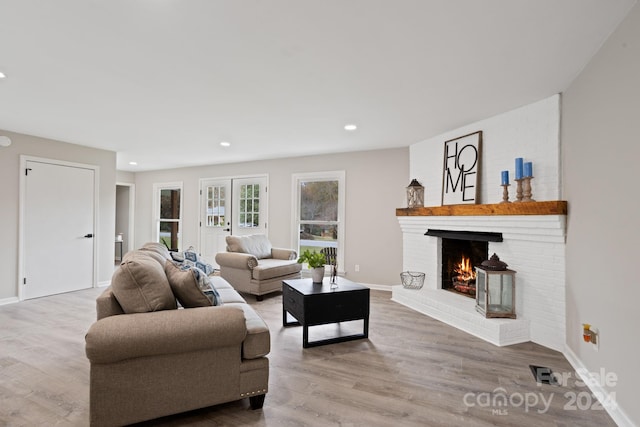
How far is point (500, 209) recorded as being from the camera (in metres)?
3.41

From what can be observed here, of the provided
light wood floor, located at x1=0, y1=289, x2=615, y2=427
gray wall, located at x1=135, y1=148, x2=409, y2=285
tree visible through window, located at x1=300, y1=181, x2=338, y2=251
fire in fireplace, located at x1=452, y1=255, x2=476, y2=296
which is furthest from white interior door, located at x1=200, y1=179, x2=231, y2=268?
fire in fireplace, located at x1=452, y1=255, x2=476, y2=296

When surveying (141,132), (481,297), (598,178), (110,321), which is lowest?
(481,297)

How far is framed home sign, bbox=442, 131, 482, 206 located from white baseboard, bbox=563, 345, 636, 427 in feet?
6.01

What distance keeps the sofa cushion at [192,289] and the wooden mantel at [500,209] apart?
282 cm

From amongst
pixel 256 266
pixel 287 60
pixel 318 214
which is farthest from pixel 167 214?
pixel 287 60

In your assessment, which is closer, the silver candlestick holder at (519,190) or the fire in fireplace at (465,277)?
the silver candlestick holder at (519,190)

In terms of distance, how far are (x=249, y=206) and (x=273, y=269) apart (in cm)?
236

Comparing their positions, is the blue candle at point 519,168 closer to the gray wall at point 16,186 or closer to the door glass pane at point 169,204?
the gray wall at point 16,186

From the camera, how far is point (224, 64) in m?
2.54

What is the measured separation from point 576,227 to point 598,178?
0.58m

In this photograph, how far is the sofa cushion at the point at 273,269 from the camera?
470cm

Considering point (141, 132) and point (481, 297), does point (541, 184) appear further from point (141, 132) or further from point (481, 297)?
point (141, 132)

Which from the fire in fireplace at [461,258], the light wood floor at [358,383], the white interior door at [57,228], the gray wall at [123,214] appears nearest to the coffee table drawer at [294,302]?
the light wood floor at [358,383]

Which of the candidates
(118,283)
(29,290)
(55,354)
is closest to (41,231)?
(29,290)
